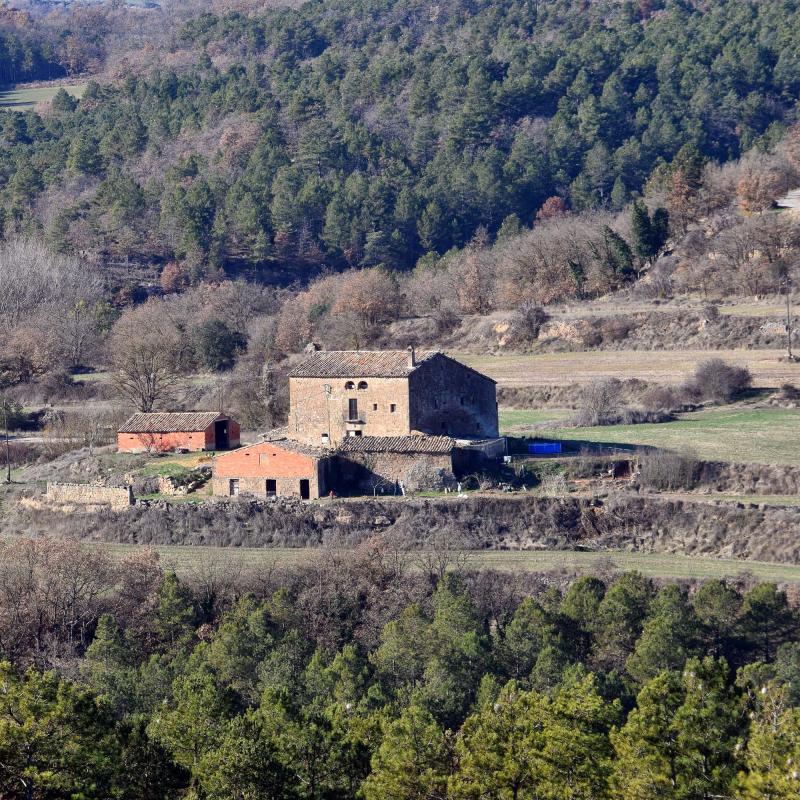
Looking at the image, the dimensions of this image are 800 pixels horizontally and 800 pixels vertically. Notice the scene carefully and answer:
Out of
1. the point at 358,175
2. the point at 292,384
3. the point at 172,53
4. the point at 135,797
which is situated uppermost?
the point at 172,53

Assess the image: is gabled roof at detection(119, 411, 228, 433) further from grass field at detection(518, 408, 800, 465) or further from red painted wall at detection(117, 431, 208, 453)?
grass field at detection(518, 408, 800, 465)

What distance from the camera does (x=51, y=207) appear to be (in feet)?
A: 342

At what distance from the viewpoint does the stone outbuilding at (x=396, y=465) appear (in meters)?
48.0

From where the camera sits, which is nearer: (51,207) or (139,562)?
(139,562)

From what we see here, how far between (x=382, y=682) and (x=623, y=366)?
3189cm

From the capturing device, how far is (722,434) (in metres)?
52.2

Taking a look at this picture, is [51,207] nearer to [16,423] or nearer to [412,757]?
[16,423]

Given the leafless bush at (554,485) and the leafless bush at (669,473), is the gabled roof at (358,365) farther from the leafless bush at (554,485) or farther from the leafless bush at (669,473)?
the leafless bush at (669,473)

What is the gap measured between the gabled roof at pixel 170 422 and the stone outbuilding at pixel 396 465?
6.53 m

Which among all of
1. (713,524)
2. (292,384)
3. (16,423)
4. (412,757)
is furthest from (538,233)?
(412,757)

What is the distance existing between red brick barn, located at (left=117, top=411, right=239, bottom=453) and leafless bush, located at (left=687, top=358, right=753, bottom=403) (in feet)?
47.7

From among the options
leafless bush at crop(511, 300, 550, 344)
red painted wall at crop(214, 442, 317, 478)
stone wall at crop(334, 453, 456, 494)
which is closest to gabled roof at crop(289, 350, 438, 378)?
stone wall at crop(334, 453, 456, 494)

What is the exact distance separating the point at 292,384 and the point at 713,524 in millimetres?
13196

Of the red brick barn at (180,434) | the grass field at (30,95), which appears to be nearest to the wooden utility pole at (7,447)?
the red brick barn at (180,434)
